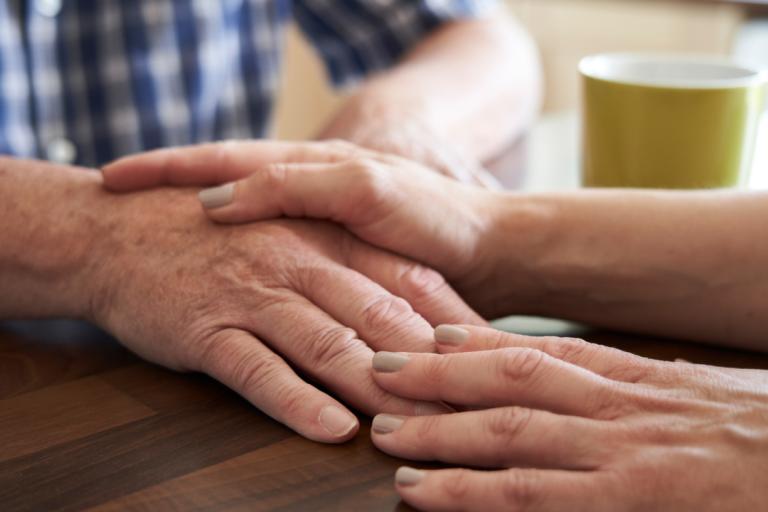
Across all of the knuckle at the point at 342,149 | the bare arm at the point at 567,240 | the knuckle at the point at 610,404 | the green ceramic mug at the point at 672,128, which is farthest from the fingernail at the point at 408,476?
the green ceramic mug at the point at 672,128

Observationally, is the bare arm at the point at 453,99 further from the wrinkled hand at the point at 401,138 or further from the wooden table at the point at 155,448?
the wooden table at the point at 155,448

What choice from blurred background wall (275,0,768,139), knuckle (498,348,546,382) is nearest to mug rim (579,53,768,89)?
knuckle (498,348,546,382)

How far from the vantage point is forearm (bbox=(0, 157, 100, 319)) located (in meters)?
0.71

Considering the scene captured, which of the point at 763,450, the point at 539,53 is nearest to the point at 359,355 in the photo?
the point at 763,450

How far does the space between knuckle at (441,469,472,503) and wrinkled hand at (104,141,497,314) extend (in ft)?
0.85

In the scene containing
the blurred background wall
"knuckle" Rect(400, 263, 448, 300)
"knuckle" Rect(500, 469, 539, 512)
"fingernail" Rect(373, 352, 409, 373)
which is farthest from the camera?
the blurred background wall

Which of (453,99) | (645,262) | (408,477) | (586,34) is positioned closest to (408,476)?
(408,477)

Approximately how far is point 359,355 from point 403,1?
0.98 meters

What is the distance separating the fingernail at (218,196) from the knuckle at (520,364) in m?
0.27

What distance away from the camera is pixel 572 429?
505 millimetres

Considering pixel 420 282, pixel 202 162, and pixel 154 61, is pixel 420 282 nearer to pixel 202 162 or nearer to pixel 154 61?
pixel 202 162

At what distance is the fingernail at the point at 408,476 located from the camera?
0.48 metres

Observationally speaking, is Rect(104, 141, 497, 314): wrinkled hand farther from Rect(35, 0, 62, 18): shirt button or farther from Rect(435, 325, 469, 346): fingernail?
Rect(35, 0, 62, 18): shirt button

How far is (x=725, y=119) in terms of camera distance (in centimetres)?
80
